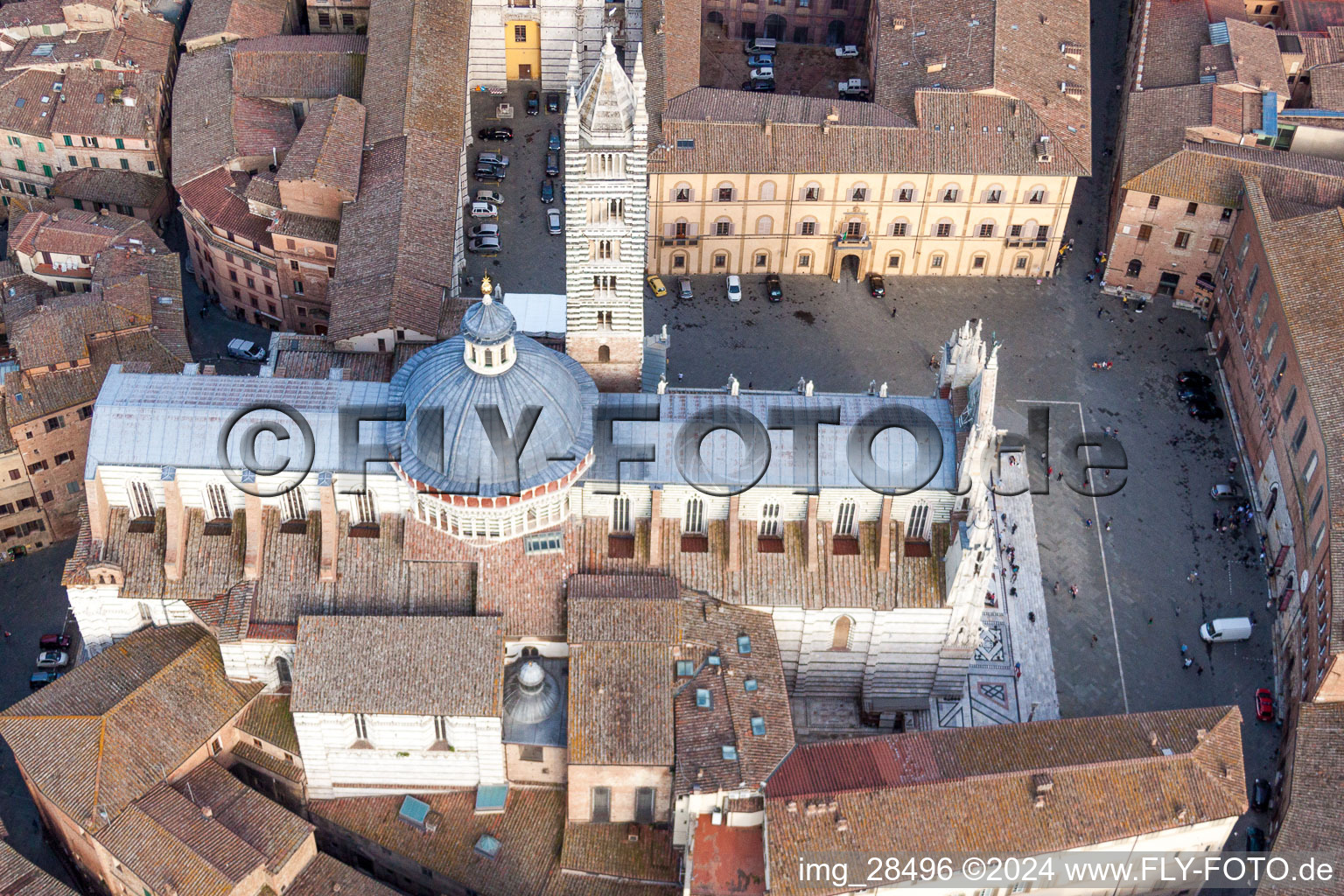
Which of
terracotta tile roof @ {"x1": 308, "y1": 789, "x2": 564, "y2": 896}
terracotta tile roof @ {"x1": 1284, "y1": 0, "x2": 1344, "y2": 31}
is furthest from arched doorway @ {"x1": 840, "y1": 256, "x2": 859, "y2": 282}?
terracotta tile roof @ {"x1": 308, "y1": 789, "x2": 564, "y2": 896}

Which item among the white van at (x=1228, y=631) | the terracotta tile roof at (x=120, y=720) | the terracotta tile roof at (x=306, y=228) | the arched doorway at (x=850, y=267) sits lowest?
the white van at (x=1228, y=631)

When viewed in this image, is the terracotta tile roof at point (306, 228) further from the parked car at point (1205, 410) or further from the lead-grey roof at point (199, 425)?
the parked car at point (1205, 410)

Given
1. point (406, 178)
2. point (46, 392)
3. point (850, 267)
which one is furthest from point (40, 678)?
point (850, 267)

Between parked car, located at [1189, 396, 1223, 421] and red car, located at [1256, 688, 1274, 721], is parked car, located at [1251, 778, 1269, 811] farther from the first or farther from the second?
parked car, located at [1189, 396, 1223, 421]

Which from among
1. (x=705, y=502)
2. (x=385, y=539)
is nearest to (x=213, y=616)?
(x=385, y=539)

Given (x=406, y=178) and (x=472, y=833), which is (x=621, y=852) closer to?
(x=472, y=833)

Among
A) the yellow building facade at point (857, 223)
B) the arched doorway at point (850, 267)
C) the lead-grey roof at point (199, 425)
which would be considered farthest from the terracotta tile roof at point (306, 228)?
the arched doorway at point (850, 267)

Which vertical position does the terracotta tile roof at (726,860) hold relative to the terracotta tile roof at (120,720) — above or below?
below
